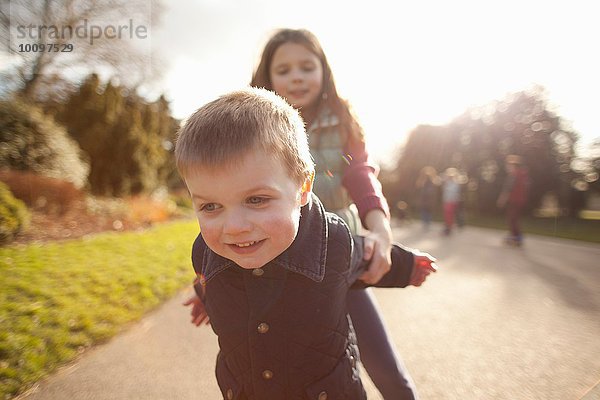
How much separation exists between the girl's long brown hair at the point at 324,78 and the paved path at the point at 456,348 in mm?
1690

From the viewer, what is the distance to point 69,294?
3.74m

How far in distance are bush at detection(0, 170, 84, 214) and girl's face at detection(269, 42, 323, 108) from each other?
799 cm

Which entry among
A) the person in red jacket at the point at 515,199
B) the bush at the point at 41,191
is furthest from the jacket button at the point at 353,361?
the bush at the point at 41,191

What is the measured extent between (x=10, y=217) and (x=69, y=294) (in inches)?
120

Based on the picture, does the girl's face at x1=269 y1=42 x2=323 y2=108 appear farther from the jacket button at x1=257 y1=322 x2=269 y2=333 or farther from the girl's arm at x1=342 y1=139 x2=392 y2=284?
the jacket button at x1=257 y1=322 x2=269 y2=333

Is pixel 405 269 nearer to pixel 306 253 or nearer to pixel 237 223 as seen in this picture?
pixel 306 253

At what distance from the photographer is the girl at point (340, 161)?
1.72m

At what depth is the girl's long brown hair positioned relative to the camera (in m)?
1.83

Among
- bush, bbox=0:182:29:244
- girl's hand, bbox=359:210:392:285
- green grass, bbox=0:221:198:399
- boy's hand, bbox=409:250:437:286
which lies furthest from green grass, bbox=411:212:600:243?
bush, bbox=0:182:29:244

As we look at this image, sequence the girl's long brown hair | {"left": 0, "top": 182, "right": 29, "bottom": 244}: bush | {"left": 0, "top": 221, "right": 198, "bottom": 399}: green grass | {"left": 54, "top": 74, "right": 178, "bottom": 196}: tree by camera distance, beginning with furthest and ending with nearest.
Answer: {"left": 54, "top": 74, "right": 178, "bottom": 196}: tree → {"left": 0, "top": 182, "right": 29, "bottom": 244}: bush → {"left": 0, "top": 221, "right": 198, "bottom": 399}: green grass → the girl's long brown hair

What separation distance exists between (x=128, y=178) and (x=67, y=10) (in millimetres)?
6296

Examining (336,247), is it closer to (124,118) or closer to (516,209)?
(516,209)

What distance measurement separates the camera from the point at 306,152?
1.28 m

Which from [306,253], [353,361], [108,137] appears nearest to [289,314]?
[306,253]
